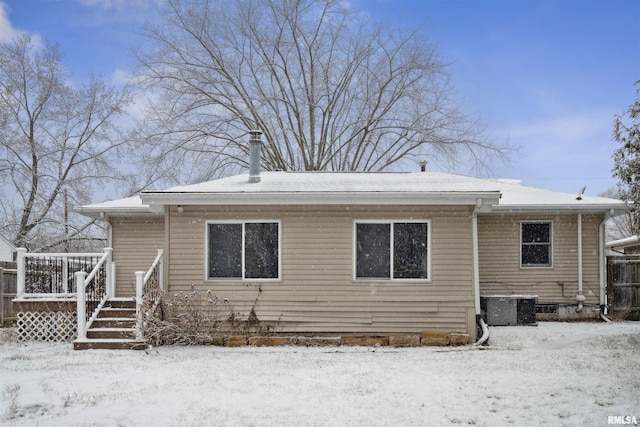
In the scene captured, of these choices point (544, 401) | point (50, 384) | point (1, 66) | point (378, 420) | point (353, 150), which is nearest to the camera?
point (378, 420)

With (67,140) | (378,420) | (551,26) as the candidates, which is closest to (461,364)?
(378,420)

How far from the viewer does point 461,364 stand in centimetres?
875

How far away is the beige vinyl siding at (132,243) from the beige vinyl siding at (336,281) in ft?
13.5

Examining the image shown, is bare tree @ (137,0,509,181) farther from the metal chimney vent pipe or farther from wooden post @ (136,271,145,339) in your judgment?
wooden post @ (136,271,145,339)

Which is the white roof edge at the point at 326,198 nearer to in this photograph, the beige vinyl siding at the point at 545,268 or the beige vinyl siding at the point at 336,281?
the beige vinyl siding at the point at 336,281

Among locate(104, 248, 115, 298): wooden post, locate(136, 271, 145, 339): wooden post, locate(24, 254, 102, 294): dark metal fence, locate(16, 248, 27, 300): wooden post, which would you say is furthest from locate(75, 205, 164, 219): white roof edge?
locate(136, 271, 145, 339): wooden post

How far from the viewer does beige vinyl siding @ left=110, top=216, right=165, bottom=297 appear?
15.2 m

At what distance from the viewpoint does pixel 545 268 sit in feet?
48.5

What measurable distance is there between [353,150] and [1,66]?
49.0 feet

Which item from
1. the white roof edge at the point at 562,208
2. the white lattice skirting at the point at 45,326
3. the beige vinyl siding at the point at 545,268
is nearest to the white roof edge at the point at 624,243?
the beige vinyl siding at the point at 545,268

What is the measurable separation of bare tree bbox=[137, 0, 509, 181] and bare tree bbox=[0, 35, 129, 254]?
332 centimetres

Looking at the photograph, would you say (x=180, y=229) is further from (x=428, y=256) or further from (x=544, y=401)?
(x=544, y=401)

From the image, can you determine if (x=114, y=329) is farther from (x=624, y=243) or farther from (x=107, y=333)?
(x=624, y=243)

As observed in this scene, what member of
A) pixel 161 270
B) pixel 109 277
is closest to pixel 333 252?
pixel 161 270
